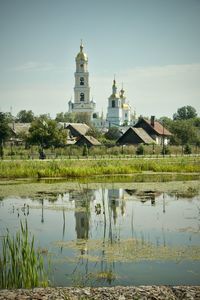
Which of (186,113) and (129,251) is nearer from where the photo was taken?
(129,251)

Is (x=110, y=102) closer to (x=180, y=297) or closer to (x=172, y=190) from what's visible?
(x=172, y=190)

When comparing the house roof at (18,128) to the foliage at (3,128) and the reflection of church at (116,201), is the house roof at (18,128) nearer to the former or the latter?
the foliage at (3,128)

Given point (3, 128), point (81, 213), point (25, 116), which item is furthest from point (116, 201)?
point (25, 116)

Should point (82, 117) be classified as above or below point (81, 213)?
above

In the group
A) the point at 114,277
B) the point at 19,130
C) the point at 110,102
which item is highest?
the point at 110,102

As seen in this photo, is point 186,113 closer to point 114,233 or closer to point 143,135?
point 143,135

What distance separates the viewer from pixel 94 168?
28844 millimetres

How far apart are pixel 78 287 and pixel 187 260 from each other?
2.79 meters

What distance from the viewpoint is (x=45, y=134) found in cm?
5075

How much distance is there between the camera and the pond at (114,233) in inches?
351

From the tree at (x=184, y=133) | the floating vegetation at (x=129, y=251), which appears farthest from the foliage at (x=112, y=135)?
the floating vegetation at (x=129, y=251)

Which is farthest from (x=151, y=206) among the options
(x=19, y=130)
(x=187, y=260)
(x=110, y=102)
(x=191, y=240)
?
(x=110, y=102)

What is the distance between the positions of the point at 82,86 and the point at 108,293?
114242mm

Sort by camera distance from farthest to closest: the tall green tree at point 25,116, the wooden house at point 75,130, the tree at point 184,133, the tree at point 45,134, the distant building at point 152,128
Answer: the tall green tree at point 25,116 < the tree at point 184,133 < the wooden house at point 75,130 < the distant building at point 152,128 < the tree at point 45,134
